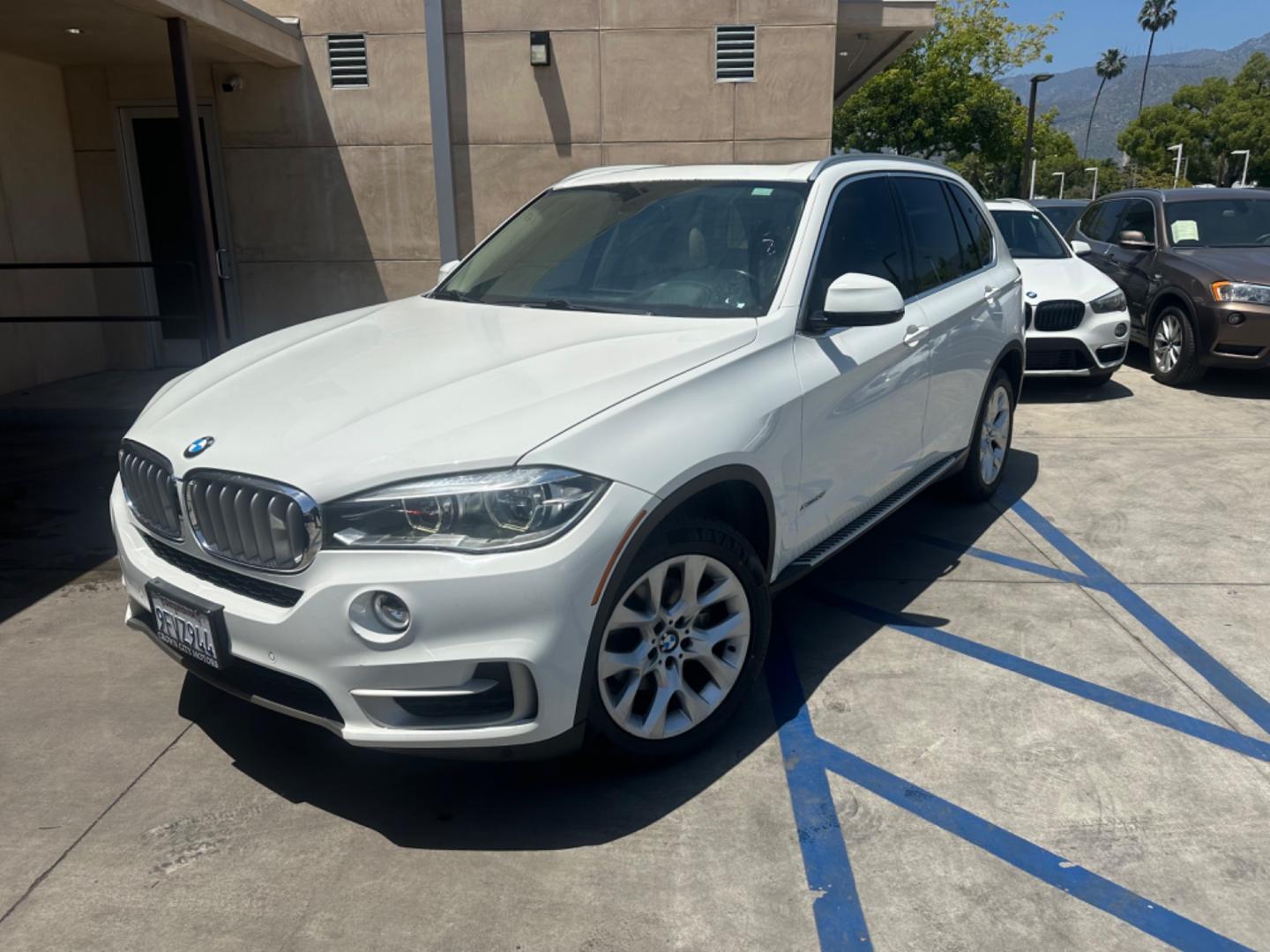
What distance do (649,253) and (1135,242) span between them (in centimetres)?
771

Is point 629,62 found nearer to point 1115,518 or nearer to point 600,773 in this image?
point 1115,518

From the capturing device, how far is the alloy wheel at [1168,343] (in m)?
9.59

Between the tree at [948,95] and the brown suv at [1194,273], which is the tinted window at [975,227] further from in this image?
the tree at [948,95]

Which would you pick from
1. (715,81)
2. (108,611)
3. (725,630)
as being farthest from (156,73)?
(725,630)

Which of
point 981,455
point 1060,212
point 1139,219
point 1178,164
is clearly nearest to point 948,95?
point 1060,212

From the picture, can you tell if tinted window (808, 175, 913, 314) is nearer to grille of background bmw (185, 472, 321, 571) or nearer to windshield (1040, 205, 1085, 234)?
grille of background bmw (185, 472, 321, 571)

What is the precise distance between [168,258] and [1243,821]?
1066cm

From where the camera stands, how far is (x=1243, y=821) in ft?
10.0

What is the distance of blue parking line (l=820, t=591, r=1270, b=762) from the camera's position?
351 centimetres

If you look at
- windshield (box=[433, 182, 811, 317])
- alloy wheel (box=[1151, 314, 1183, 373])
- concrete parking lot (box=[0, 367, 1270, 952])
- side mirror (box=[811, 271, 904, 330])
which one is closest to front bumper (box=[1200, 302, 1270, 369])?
alloy wheel (box=[1151, 314, 1183, 373])

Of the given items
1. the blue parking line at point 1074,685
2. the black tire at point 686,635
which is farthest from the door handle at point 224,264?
the black tire at point 686,635

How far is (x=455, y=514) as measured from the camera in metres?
2.68

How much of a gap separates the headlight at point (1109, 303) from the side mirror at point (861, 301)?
6.09 metres

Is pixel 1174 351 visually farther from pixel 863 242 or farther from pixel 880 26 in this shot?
pixel 863 242
